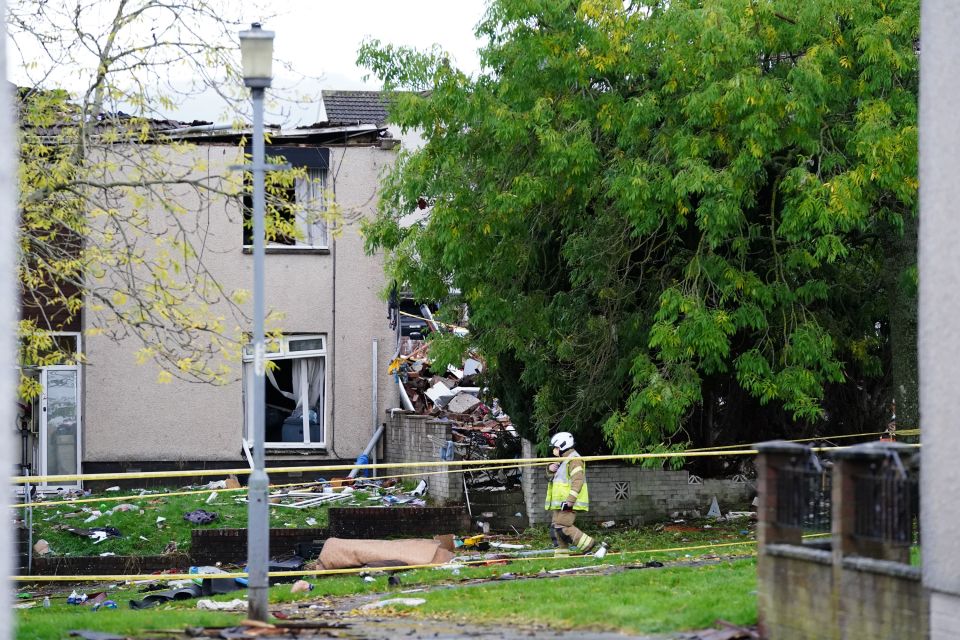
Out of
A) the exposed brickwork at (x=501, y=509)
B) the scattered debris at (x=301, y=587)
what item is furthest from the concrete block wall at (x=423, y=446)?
the scattered debris at (x=301, y=587)

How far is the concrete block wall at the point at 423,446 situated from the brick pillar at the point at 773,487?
36.7ft

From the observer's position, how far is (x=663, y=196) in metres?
15.7

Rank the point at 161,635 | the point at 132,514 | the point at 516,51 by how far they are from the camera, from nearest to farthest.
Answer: the point at 161,635 < the point at 516,51 < the point at 132,514

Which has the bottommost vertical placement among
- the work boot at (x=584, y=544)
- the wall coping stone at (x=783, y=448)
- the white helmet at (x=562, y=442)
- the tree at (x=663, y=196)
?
the work boot at (x=584, y=544)

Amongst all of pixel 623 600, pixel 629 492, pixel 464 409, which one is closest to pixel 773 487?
pixel 623 600

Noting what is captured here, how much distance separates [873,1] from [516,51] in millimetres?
4669

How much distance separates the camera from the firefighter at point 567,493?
51.7 feet

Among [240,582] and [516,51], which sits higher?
[516,51]

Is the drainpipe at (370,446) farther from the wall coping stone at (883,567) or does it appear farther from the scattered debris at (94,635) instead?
the wall coping stone at (883,567)

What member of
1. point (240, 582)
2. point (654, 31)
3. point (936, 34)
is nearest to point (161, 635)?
point (240, 582)

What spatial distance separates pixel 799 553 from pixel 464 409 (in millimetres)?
18312

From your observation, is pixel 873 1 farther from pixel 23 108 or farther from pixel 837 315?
pixel 23 108

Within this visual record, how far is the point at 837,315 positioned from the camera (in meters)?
18.4

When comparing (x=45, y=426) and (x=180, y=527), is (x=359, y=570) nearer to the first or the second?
(x=180, y=527)
